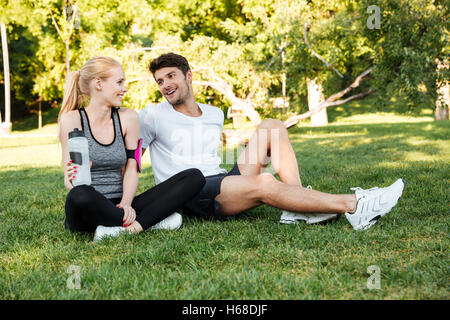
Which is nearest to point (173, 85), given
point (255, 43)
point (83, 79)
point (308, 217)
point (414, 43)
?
point (83, 79)

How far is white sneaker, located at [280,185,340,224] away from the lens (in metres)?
3.44

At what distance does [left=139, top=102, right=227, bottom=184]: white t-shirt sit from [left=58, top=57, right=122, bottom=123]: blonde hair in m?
0.57

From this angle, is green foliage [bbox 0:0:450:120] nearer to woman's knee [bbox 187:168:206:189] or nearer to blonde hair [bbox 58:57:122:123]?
woman's knee [bbox 187:168:206:189]

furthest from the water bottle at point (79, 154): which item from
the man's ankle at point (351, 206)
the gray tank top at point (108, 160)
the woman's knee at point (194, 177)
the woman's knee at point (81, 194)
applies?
the man's ankle at point (351, 206)

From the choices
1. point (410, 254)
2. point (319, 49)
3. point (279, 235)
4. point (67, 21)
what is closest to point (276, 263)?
point (279, 235)

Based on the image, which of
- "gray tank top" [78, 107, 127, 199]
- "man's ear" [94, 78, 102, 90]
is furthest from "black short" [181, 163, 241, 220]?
"man's ear" [94, 78, 102, 90]

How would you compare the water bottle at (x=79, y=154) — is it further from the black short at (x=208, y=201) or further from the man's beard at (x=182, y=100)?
the man's beard at (x=182, y=100)

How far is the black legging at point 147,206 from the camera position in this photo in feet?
10.3

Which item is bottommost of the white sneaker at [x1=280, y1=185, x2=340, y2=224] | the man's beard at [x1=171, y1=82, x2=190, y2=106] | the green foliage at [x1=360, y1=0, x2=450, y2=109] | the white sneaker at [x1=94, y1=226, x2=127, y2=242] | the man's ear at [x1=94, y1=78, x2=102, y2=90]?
the white sneaker at [x1=94, y1=226, x2=127, y2=242]

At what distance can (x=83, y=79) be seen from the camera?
343 cm

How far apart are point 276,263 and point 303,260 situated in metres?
0.16

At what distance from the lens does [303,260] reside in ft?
8.68
